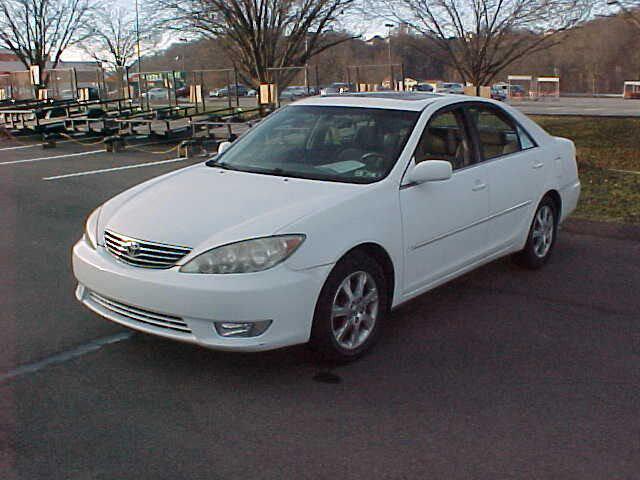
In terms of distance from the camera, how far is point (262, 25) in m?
19.3

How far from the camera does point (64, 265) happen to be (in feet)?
21.5

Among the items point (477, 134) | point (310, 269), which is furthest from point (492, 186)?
point (310, 269)

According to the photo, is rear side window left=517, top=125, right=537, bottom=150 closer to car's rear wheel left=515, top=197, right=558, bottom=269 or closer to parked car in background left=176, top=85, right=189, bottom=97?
car's rear wheel left=515, top=197, right=558, bottom=269

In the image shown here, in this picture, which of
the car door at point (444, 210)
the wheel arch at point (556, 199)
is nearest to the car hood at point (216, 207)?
the car door at point (444, 210)

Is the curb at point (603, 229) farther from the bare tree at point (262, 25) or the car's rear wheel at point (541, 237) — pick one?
the bare tree at point (262, 25)

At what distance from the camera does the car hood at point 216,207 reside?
160 inches

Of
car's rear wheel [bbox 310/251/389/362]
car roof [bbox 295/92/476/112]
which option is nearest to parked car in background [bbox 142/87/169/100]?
car roof [bbox 295/92/476/112]

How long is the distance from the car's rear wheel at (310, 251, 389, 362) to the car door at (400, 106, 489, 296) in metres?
0.34

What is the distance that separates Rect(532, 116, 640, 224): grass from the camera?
848cm

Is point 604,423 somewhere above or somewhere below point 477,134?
below

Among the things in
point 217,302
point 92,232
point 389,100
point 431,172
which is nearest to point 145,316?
point 217,302

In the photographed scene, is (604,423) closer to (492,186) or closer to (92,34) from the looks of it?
(492,186)

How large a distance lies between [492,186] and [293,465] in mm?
2981

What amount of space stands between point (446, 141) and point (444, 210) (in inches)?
24.9
